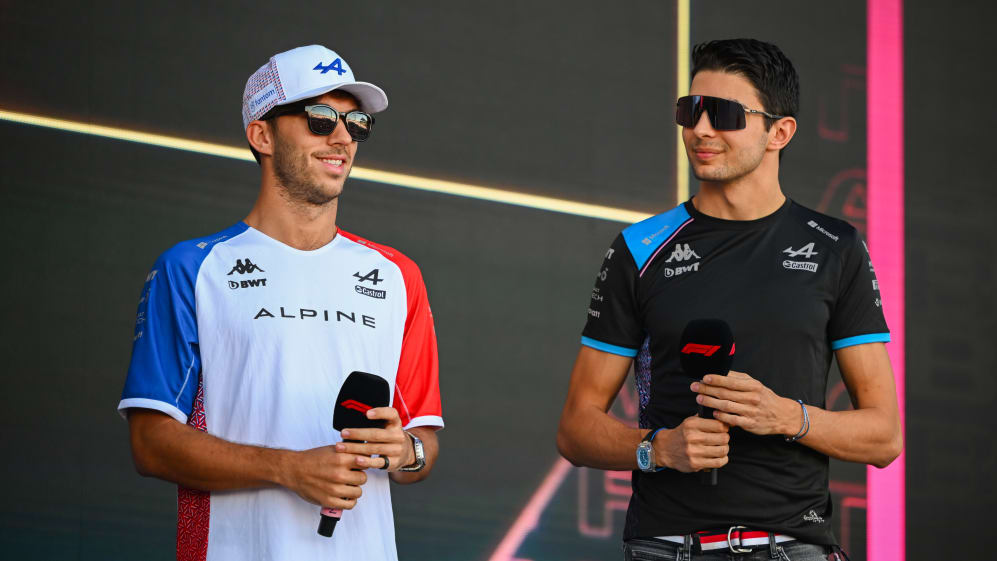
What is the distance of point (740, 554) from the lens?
196 cm

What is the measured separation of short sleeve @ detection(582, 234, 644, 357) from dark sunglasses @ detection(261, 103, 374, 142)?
0.54 meters

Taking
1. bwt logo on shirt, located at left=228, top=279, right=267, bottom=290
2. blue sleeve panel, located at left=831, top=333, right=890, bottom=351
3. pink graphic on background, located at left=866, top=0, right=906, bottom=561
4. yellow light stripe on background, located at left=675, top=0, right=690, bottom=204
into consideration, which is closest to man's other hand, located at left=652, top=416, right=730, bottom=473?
blue sleeve panel, located at left=831, top=333, right=890, bottom=351

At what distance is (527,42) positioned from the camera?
13.7ft

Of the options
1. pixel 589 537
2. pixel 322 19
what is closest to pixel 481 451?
pixel 589 537

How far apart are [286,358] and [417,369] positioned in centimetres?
28

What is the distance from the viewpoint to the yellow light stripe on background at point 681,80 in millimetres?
4340

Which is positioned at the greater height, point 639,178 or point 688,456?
point 639,178

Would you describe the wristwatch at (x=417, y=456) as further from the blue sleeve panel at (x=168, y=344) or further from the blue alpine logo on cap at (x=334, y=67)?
the blue alpine logo on cap at (x=334, y=67)

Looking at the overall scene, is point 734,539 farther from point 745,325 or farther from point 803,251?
point 803,251

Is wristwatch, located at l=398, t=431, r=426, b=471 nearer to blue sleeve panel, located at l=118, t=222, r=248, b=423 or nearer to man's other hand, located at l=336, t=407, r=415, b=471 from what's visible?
man's other hand, located at l=336, t=407, r=415, b=471

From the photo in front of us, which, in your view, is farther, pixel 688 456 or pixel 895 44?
pixel 895 44

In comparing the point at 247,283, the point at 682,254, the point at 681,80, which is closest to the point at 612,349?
the point at 682,254

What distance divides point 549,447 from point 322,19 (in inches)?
65.3
